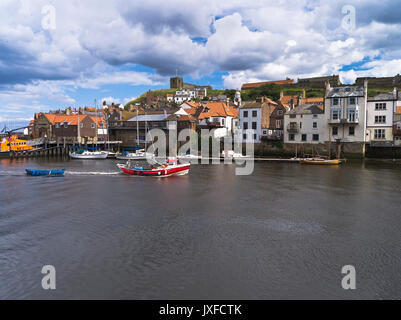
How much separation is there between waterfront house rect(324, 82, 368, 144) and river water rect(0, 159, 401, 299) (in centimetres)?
2630

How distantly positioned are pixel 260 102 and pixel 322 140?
1650cm

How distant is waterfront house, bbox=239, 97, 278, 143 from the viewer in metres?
67.6

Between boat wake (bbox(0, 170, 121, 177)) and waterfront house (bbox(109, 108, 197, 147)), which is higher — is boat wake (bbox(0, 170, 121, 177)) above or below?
below

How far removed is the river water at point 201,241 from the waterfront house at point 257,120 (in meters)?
34.9

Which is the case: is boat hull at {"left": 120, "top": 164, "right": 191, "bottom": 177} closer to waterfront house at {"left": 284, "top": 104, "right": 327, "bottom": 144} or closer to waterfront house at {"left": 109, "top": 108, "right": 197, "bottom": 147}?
waterfront house at {"left": 284, "top": 104, "right": 327, "bottom": 144}

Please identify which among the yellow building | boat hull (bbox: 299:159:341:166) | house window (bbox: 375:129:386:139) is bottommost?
boat hull (bbox: 299:159:341:166)

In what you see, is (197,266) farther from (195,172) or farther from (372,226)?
(195,172)

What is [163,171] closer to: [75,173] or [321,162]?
[75,173]

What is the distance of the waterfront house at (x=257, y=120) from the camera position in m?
67.6

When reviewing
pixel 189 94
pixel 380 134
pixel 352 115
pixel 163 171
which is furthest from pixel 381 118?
pixel 189 94

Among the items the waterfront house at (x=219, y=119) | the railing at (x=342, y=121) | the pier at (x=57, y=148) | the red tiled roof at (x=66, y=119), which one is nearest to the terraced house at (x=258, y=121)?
the waterfront house at (x=219, y=119)

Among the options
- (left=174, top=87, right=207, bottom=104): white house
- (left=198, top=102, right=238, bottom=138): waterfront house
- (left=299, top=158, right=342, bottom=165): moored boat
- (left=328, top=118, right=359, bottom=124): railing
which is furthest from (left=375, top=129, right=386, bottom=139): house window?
(left=174, top=87, right=207, bottom=104): white house

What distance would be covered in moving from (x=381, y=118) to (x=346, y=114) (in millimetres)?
6221

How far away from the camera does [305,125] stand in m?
61.9
